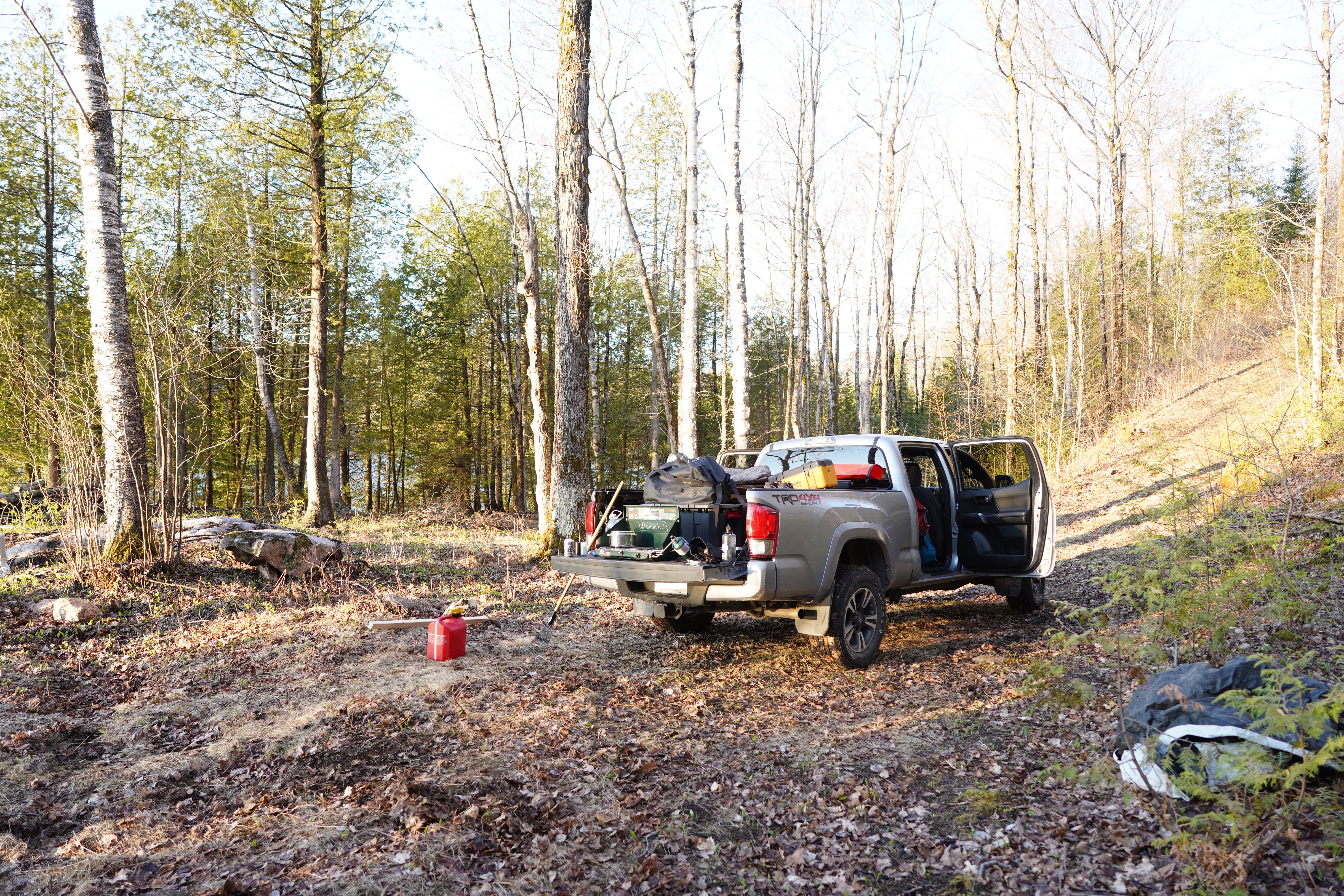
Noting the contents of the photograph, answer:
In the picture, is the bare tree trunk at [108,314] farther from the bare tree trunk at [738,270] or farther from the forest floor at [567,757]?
the bare tree trunk at [738,270]

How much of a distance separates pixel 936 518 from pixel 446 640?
485 centimetres

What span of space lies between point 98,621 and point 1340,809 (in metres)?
8.73

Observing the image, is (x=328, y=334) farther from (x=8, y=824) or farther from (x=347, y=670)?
(x=8, y=824)

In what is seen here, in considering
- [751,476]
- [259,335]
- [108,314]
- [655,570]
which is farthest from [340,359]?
[655,570]

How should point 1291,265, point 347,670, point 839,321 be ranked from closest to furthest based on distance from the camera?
point 347,670, point 1291,265, point 839,321

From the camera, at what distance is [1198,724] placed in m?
3.05

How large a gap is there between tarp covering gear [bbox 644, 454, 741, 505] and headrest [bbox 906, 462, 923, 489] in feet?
8.49

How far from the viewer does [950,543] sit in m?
6.99

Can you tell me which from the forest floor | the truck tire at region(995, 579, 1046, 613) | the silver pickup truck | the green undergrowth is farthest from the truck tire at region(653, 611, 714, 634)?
the truck tire at region(995, 579, 1046, 613)

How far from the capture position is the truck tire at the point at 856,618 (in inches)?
217

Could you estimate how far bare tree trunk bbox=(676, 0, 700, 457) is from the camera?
1204cm

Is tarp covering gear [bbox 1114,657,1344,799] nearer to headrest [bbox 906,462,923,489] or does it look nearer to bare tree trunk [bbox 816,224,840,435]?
headrest [bbox 906,462,923,489]

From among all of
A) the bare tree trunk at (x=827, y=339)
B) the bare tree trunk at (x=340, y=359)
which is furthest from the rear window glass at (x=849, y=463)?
the bare tree trunk at (x=827, y=339)

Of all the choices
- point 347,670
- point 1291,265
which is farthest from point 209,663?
point 1291,265
